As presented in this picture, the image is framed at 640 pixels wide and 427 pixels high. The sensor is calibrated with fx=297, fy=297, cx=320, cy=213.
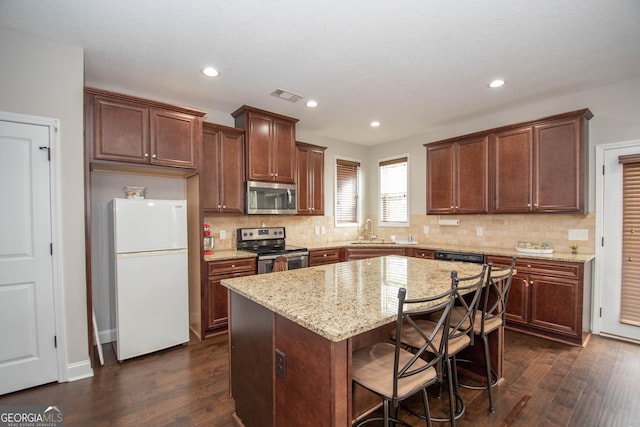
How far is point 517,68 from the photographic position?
9.29 feet

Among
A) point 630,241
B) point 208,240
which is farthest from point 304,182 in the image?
point 630,241

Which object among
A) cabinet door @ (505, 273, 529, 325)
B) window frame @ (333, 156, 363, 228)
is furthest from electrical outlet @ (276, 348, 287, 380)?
window frame @ (333, 156, 363, 228)

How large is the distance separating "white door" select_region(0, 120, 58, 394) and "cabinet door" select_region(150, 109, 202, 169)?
32.8 inches

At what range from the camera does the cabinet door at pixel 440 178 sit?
14.3ft

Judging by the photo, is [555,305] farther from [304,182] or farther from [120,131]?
[120,131]

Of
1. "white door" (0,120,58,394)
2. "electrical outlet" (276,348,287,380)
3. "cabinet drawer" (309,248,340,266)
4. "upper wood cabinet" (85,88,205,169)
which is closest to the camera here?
"electrical outlet" (276,348,287,380)

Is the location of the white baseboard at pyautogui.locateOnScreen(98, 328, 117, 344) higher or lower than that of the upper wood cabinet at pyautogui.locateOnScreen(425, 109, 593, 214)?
lower

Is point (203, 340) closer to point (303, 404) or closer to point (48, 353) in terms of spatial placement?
point (48, 353)

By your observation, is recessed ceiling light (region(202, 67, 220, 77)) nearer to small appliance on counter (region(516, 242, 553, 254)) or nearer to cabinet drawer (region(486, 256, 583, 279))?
cabinet drawer (region(486, 256, 583, 279))

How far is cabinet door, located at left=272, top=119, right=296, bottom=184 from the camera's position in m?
4.09

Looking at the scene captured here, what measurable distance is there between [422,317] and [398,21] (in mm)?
2210

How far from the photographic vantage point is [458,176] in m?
4.28

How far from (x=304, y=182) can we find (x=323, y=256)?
119 cm

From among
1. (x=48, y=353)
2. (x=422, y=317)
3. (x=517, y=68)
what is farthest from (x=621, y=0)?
(x=48, y=353)
